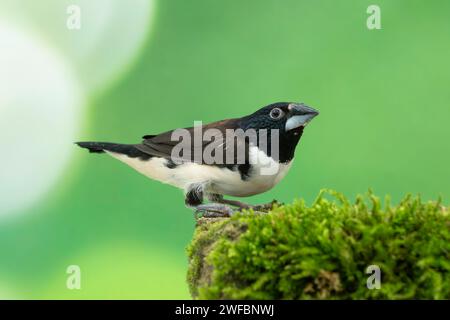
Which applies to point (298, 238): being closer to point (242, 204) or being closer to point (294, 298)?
point (294, 298)

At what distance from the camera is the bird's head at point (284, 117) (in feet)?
16.6

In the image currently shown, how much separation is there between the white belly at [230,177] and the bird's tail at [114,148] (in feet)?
1.15

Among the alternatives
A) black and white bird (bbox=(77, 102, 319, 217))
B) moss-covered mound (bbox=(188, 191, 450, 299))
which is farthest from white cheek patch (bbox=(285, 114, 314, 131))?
moss-covered mound (bbox=(188, 191, 450, 299))

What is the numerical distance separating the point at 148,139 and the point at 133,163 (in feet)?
0.91

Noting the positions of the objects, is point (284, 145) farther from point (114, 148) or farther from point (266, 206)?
point (114, 148)

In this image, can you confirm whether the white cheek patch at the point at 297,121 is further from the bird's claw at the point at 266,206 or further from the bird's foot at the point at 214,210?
the bird's foot at the point at 214,210

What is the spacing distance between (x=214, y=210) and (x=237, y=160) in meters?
0.46

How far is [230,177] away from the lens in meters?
5.05

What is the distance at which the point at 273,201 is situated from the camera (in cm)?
516

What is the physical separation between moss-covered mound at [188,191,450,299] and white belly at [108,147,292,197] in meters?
1.67

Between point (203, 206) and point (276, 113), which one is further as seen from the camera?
point (276, 113)

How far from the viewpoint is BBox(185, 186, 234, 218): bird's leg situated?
16.0 ft

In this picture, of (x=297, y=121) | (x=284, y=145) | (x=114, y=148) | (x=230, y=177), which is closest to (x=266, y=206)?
(x=230, y=177)
